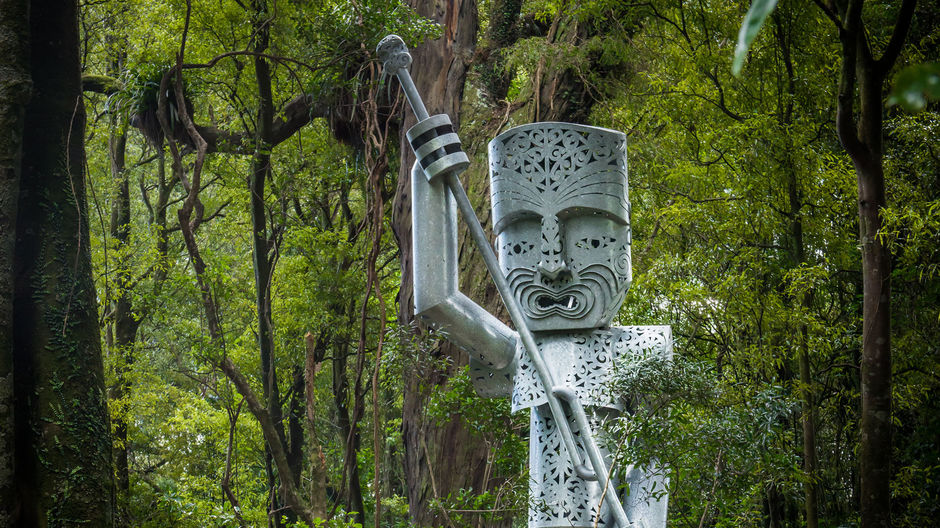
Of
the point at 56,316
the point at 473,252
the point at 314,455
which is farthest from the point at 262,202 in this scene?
the point at 56,316

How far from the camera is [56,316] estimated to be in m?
3.56

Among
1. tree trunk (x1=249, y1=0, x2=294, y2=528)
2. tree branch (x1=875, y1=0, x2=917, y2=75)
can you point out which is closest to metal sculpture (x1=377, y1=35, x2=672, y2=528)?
tree branch (x1=875, y1=0, x2=917, y2=75)

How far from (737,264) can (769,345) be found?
589mm

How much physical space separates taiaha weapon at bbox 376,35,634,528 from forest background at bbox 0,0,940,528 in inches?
6.4

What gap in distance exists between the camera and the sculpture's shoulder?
12.2 feet

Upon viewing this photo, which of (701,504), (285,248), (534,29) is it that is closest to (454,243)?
(701,504)

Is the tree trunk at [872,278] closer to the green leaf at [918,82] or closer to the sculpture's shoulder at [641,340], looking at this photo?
the sculpture's shoulder at [641,340]

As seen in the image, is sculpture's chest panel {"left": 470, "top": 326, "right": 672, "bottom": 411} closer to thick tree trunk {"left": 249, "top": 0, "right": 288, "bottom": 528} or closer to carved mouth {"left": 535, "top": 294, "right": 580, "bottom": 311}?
carved mouth {"left": 535, "top": 294, "right": 580, "bottom": 311}

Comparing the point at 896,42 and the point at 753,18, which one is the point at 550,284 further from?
the point at 753,18

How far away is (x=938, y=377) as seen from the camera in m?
5.57

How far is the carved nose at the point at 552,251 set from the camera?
368 centimetres

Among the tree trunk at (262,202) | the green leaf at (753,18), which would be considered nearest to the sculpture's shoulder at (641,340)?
the green leaf at (753,18)

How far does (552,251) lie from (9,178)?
80.7 inches

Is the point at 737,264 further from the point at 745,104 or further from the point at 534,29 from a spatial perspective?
the point at 534,29
